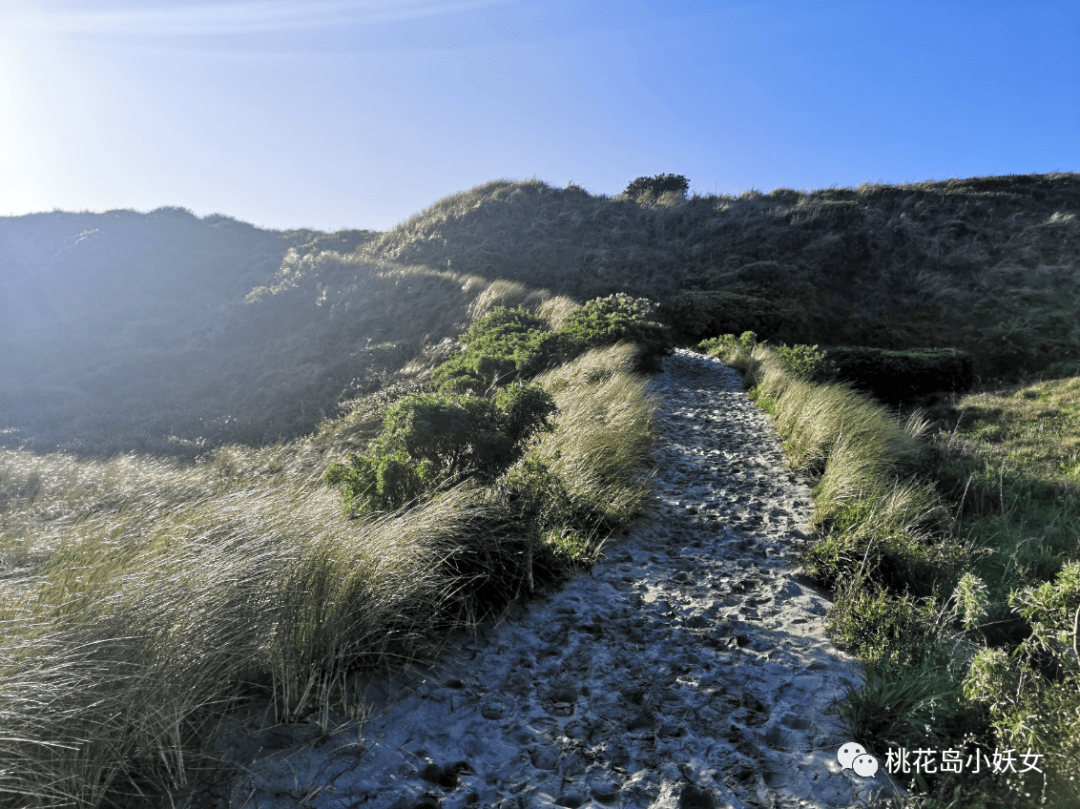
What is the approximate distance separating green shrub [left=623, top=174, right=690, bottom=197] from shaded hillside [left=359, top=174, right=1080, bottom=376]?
98.7 inches

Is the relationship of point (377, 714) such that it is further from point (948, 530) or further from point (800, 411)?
point (800, 411)

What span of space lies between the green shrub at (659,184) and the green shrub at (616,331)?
2829 centimetres

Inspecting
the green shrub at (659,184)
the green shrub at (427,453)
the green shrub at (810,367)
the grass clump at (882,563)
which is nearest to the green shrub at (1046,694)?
the grass clump at (882,563)

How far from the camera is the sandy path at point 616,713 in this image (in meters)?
2.86

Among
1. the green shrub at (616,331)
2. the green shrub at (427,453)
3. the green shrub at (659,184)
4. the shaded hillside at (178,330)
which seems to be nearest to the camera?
the green shrub at (427,453)

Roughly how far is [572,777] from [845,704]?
64.8 inches

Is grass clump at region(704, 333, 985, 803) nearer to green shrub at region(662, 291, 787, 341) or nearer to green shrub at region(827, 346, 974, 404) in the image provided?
green shrub at region(827, 346, 974, 404)

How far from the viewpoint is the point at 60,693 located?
2.48 m

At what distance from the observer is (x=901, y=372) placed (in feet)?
55.1

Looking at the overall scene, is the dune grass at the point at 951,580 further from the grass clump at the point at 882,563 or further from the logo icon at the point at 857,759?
the logo icon at the point at 857,759

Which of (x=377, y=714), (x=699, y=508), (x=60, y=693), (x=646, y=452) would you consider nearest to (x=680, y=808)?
(x=377, y=714)

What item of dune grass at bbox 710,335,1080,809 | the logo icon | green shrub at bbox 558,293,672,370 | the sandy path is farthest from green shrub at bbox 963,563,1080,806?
green shrub at bbox 558,293,672,370

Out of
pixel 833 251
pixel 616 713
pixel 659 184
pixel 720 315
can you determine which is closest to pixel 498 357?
pixel 616 713

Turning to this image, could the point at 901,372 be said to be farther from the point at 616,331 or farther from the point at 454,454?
the point at 454,454
